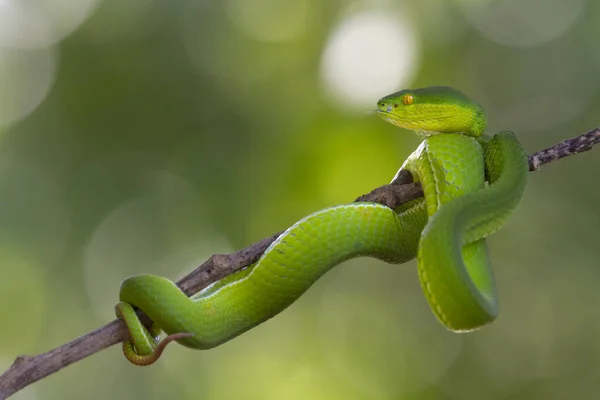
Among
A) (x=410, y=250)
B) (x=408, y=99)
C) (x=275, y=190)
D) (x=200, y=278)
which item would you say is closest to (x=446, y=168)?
(x=410, y=250)

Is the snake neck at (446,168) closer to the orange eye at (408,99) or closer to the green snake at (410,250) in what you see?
the green snake at (410,250)

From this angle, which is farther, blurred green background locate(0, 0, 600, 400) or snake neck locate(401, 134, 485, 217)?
blurred green background locate(0, 0, 600, 400)

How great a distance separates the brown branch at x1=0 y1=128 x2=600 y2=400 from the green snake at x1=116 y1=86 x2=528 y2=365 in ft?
→ 0.14

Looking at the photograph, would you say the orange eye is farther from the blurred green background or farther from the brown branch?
the blurred green background

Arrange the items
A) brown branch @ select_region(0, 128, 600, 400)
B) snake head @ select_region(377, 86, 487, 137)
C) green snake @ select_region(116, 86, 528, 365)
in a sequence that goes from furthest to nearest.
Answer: snake head @ select_region(377, 86, 487, 137)
green snake @ select_region(116, 86, 528, 365)
brown branch @ select_region(0, 128, 600, 400)

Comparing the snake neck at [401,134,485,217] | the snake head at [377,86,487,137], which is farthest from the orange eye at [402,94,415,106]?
the snake neck at [401,134,485,217]

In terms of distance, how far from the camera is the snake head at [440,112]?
9.35ft

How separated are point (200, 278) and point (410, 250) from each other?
0.89 metres

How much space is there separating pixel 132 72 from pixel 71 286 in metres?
3.01

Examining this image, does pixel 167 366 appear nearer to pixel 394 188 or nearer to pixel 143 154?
pixel 143 154

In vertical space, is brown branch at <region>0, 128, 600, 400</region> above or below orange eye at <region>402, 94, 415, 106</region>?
below

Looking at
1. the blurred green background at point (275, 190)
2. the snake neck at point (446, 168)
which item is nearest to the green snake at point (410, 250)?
the snake neck at point (446, 168)

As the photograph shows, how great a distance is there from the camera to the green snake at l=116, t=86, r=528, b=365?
7.49 ft

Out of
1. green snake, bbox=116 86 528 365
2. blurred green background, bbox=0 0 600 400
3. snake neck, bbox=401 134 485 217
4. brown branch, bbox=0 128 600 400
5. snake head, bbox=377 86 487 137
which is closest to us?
brown branch, bbox=0 128 600 400
